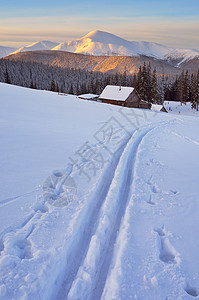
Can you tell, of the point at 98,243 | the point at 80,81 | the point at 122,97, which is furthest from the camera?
the point at 80,81

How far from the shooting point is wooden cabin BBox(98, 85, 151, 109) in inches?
1434

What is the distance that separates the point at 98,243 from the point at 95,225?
51 centimetres

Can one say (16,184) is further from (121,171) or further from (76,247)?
(121,171)

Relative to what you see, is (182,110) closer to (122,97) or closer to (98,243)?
(122,97)

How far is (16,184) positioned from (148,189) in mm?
3681

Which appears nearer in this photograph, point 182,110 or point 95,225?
point 95,225

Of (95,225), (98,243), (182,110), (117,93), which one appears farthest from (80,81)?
(98,243)

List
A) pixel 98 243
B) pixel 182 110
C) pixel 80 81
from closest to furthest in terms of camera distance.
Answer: pixel 98 243
pixel 182 110
pixel 80 81

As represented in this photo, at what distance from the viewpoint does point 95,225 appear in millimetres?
3896

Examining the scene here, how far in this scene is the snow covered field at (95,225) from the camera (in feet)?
8.95


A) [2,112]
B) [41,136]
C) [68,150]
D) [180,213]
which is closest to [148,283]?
[180,213]

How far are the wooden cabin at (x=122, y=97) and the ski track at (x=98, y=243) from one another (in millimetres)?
32149

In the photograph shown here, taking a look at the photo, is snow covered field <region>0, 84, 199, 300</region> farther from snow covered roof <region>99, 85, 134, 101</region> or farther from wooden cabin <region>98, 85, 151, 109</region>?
snow covered roof <region>99, 85, 134, 101</region>

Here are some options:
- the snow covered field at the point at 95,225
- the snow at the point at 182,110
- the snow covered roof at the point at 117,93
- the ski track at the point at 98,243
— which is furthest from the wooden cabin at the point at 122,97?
the ski track at the point at 98,243
